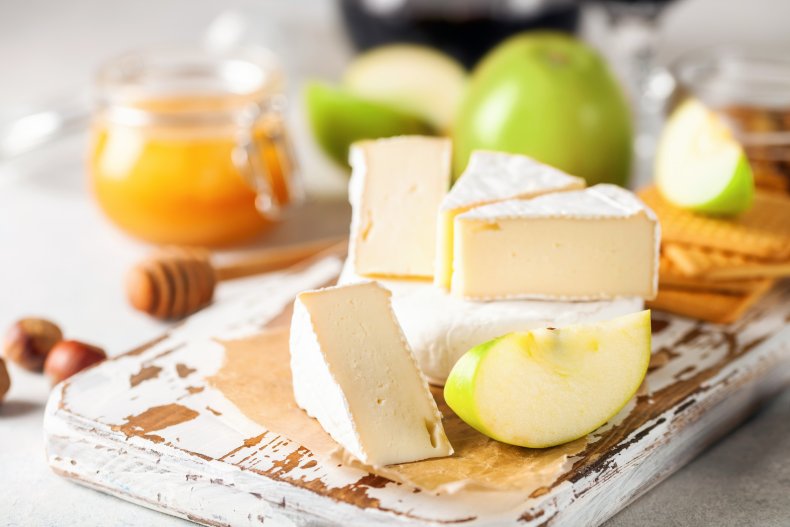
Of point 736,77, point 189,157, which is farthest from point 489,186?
point 736,77

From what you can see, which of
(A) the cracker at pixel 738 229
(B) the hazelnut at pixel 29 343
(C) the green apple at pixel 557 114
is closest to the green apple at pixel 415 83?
(C) the green apple at pixel 557 114

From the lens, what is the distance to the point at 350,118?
2.34m

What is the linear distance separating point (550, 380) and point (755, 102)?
3.17 feet

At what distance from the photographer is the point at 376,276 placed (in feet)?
5.11

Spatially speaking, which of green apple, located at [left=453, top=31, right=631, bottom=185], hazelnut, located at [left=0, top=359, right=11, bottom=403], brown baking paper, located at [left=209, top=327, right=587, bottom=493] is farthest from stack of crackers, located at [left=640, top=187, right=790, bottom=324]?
hazelnut, located at [left=0, top=359, right=11, bottom=403]

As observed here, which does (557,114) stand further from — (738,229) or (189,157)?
(189,157)

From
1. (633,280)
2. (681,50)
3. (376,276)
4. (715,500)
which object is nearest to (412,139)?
(376,276)

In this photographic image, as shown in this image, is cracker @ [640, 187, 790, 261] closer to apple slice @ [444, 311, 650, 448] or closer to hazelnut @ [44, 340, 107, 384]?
apple slice @ [444, 311, 650, 448]

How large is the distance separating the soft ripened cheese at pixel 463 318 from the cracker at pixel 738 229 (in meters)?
0.31

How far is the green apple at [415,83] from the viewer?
7.86 ft

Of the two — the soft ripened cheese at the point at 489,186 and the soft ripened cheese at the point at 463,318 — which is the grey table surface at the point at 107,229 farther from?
the soft ripened cheese at the point at 489,186

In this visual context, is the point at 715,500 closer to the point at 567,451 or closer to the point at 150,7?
the point at 567,451

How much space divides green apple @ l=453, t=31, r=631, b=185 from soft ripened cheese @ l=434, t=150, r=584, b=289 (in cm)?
40

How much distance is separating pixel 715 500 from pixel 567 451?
215 millimetres
